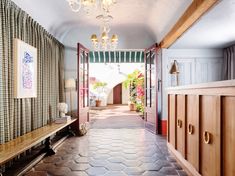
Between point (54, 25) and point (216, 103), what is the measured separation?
4288mm

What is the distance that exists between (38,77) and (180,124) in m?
2.67

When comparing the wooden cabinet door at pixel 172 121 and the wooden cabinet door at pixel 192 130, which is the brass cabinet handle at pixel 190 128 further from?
the wooden cabinet door at pixel 172 121

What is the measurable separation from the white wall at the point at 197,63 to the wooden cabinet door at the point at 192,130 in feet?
10.9

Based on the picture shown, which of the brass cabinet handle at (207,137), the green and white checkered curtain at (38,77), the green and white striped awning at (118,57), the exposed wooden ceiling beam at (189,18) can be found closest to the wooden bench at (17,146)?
the green and white checkered curtain at (38,77)

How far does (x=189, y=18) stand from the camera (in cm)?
342

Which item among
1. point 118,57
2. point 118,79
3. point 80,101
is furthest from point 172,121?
point 118,79

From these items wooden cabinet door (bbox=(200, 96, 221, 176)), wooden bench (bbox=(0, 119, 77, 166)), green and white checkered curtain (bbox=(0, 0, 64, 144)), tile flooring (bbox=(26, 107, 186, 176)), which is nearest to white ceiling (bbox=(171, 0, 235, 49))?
wooden cabinet door (bbox=(200, 96, 221, 176))

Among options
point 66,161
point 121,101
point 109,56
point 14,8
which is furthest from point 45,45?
point 121,101

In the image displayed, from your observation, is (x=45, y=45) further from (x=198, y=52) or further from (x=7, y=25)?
(x=198, y=52)

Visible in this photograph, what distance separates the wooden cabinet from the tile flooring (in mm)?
393

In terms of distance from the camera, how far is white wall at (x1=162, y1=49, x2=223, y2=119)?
5.79 m

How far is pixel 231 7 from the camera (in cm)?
314

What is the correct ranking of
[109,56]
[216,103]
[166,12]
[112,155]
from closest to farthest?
[216,103] → [112,155] → [166,12] → [109,56]

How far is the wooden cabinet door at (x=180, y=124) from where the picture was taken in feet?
9.27
